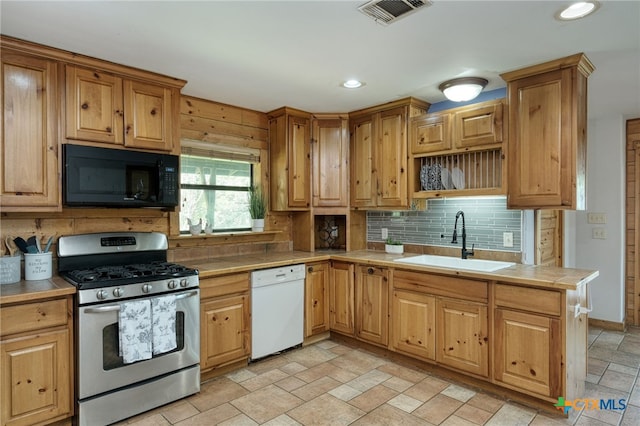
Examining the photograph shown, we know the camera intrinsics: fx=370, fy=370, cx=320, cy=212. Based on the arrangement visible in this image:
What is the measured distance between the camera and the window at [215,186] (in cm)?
336

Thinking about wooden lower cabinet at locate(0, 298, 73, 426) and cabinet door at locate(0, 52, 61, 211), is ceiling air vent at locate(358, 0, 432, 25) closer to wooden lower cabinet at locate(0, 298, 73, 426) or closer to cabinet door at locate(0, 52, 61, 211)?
cabinet door at locate(0, 52, 61, 211)

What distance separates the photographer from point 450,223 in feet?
11.5

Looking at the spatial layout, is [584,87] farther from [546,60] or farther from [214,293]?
[214,293]

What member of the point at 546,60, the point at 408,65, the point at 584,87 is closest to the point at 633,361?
the point at 584,87

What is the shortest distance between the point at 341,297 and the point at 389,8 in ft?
8.41

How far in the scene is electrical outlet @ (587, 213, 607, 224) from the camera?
4.12 metres

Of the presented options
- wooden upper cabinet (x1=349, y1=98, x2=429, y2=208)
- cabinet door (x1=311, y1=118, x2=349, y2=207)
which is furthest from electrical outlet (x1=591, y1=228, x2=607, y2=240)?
cabinet door (x1=311, y1=118, x2=349, y2=207)

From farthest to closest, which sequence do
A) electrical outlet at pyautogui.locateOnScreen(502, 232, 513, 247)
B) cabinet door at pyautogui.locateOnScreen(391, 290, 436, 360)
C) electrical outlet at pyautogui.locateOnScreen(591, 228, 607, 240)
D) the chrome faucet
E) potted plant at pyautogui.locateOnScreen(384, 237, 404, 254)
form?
electrical outlet at pyautogui.locateOnScreen(591, 228, 607, 240)
potted plant at pyautogui.locateOnScreen(384, 237, 404, 254)
the chrome faucet
electrical outlet at pyautogui.locateOnScreen(502, 232, 513, 247)
cabinet door at pyautogui.locateOnScreen(391, 290, 436, 360)

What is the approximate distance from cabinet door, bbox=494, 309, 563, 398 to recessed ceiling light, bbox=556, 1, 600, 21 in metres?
1.74

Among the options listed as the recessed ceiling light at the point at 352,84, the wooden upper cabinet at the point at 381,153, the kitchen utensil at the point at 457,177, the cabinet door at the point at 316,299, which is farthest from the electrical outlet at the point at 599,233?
the recessed ceiling light at the point at 352,84

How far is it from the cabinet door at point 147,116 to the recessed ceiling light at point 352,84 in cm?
140

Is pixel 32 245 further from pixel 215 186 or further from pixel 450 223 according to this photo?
pixel 450 223

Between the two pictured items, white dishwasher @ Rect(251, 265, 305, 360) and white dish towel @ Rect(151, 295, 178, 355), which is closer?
white dish towel @ Rect(151, 295, 178, 355)

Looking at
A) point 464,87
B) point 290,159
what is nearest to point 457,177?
point 464,87
